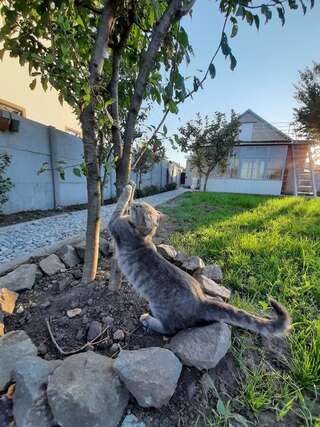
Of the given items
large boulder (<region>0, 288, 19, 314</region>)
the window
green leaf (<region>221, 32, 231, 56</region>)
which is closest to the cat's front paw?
large boulder (<region>0, 288, 19, 314</region>)

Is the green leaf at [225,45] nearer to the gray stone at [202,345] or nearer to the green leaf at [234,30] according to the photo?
the green leaf at [234,30]

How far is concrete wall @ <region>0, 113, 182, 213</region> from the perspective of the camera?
14.7 feet

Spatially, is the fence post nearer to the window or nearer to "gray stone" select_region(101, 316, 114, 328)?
the window

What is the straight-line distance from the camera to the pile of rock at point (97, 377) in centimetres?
96

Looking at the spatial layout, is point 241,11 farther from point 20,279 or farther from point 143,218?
point 20,279

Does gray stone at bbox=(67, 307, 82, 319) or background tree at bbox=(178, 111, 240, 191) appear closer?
gray stone at bbox=(67, 307, 82, 319)

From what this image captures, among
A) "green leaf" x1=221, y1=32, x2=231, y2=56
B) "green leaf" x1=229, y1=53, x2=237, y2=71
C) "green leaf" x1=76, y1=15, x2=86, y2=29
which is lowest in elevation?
"green leaf" x1=229, y1=53, x2=237, y2=71

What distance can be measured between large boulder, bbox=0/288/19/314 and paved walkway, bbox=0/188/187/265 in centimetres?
79

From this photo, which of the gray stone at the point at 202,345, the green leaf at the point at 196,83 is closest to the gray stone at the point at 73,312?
the gray stone at the point at 202,345

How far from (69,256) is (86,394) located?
5.04ft

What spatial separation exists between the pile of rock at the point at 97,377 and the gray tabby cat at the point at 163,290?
0.08 meters

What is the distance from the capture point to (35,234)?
3309mm

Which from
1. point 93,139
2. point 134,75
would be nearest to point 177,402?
point 93,139

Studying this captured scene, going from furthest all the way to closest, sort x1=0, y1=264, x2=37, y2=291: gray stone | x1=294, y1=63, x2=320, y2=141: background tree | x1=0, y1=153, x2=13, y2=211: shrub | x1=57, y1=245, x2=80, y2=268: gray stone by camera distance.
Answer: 1. x1=294, y1=63, x2=320, y2=141: background tree
2. x1=0, y1=153, x2=13, y2=211: shrub
3. x1=57, y1=245, x2=80, y2=268: gray stone
4. x1=0, y1=264, x2=37, y2=291: gray stone
